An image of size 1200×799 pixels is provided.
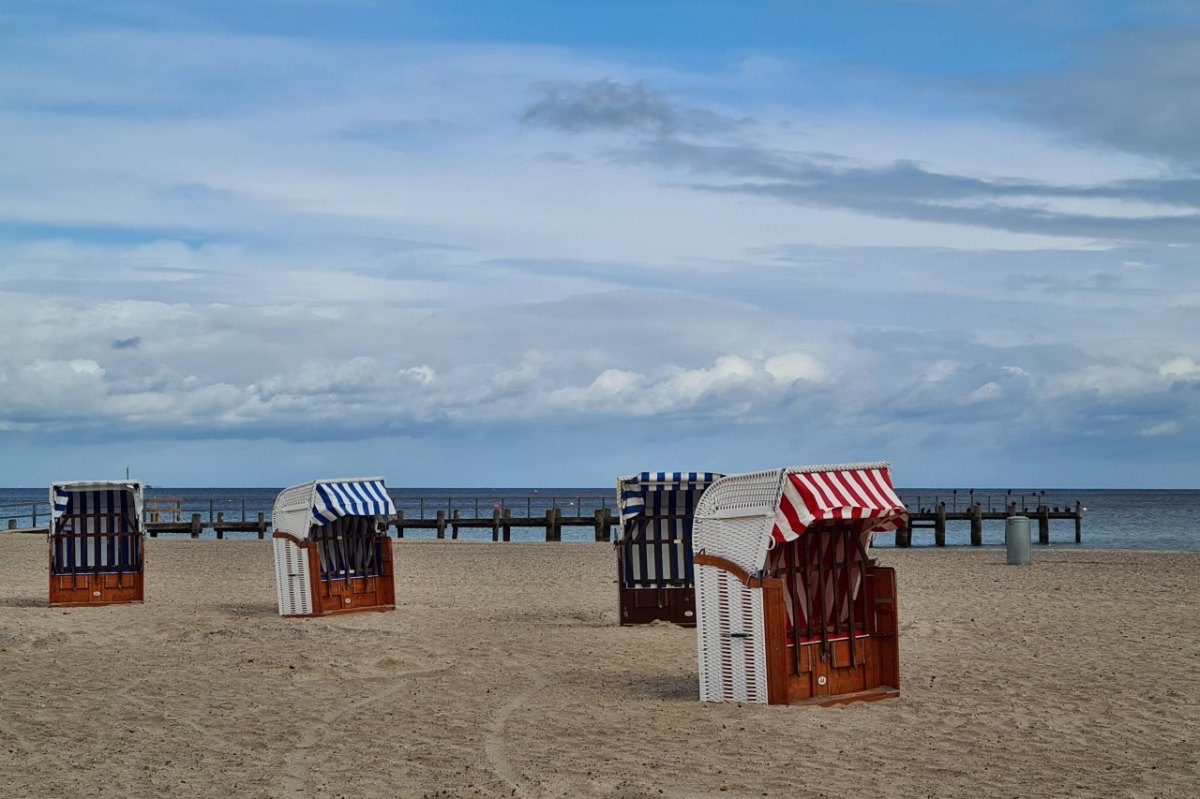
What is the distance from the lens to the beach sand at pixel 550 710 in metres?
7.45

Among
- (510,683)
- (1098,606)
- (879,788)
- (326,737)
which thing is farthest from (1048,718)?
(1098,606)

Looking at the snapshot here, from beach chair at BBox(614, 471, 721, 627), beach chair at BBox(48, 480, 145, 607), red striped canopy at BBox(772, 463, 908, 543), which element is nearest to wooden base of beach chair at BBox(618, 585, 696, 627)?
beach chair at BBox(614, 471, 721, 627)

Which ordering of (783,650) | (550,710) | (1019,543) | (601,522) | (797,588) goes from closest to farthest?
(783,650) → (550,710) → (797,588) → (1019,543) → (601,522)

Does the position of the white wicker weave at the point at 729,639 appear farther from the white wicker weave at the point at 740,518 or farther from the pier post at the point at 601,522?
the pier post at the point at 601,522

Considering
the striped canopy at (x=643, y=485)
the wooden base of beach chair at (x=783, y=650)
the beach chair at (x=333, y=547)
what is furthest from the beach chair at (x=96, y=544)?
the wooden base of beach chair at (x=783, y=650)

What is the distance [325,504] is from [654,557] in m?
4.04

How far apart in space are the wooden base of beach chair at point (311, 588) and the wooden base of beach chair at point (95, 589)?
110 inches

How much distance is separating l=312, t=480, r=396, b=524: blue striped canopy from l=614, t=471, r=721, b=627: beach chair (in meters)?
2.98

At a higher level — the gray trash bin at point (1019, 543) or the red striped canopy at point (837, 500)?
the red striped canopy at point (837, 500)

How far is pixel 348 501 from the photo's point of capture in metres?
16.1

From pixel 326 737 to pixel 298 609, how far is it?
779 centimetres

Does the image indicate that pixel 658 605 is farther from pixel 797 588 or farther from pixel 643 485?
pixel 797 588

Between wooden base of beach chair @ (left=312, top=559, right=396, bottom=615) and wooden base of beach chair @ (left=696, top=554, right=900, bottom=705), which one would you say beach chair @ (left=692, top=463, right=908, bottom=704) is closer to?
wooden base of beach chair @ (left=696, top=554, right=900, bottom=705)

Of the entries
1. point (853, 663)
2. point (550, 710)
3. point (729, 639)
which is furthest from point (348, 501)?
point (853, 663)
